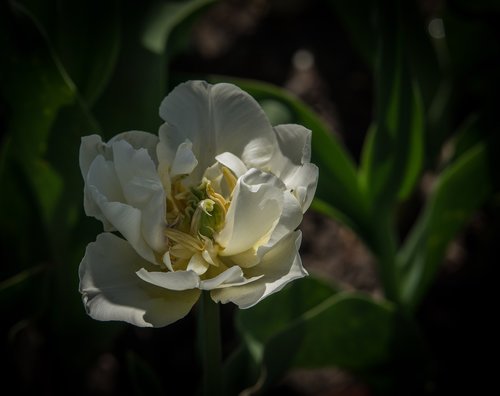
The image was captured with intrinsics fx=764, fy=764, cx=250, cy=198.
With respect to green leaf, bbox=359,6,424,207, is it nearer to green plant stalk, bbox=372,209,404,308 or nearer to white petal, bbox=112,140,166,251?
green plant stalk, bbox=372,209,404,308

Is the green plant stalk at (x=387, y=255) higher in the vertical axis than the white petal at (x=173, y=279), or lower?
lower

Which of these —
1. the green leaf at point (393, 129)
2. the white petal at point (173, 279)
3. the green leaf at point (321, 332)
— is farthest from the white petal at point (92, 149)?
the green leaf at point (393, 129)

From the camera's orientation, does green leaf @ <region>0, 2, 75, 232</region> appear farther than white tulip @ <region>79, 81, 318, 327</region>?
Yes

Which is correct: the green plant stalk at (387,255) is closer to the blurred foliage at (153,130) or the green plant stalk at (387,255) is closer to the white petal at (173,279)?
the blurred foliage at (153,130)

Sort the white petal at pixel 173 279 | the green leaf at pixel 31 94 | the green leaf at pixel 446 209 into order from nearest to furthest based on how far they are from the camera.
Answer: the white petal at pixel 173 279 → the green leaf at pixel 31 94 → the green leaf at pixel 446 209

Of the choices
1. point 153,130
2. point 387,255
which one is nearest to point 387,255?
point 387,255

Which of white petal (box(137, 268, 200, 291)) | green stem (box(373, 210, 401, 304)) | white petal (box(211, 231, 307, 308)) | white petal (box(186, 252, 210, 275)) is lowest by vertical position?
green stem (box(373, 210, 401, 304))

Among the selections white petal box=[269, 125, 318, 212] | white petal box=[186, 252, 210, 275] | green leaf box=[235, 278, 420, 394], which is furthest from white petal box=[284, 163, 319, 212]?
green leaf box=[235, 278, 420, 394]
